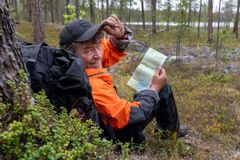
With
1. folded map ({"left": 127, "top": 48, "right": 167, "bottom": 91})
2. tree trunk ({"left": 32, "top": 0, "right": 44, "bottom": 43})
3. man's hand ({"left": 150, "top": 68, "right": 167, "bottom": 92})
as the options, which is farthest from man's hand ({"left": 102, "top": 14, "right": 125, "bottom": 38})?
tree trunk ({"left": 32, "top": 0, "right": 44, "bottom": 43})

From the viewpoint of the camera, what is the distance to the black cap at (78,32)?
8.92 ft

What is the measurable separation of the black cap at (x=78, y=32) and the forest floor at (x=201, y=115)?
1089mm

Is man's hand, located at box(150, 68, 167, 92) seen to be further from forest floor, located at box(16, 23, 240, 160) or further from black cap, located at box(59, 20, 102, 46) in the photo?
black cap, located at box(59, 20, 102, 46)

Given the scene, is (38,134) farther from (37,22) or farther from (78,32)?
(37,22)

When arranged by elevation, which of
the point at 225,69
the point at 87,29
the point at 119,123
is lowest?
the point at 225,69

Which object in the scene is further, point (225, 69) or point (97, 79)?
point (225, 69)

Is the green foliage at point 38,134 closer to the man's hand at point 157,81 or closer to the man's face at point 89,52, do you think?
the man's face at point 89,52

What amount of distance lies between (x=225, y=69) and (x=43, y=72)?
12.0 m

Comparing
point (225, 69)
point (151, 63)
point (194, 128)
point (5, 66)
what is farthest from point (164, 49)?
point (5, 66)

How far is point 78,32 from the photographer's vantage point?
2789mm

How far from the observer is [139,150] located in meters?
3.01

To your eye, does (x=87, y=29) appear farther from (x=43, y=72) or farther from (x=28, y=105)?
(x=28, y=105)

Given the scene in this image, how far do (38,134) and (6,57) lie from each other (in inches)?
16.8

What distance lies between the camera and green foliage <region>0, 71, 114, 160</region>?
1485mm
